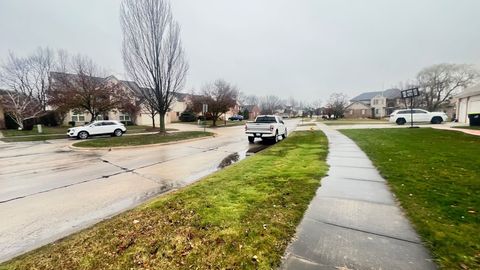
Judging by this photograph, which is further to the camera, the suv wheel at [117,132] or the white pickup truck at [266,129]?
the suv wheel at [117,132]

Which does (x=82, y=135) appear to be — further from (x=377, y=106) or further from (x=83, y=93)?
(x=377, y=106)

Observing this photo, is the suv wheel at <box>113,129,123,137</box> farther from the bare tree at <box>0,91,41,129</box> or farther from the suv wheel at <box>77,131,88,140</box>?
the bare tree at <box>0,91,41,129</box>

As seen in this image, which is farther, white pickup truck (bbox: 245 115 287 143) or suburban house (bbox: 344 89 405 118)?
suburban house (bbox: 344 89 405 118)

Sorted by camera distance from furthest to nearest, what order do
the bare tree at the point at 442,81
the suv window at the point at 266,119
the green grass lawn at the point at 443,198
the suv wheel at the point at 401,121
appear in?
the bare tree at the point at 442,81 < the suv wheel at the point at 401,121 < the suv window at the point at 266,119 < the green grass lawn at the point at 443,198

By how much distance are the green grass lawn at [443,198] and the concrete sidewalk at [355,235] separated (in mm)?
207

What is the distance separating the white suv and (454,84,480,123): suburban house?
36.2 meters

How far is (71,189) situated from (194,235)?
4879mm

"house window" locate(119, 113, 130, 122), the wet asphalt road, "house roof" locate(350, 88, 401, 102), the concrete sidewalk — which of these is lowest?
the wet asphalt road

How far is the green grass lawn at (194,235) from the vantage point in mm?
2623

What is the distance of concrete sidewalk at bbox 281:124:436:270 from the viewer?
2.53 m

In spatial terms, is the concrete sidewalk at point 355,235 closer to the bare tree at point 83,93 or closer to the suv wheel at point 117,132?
the suv wheel at point 117,132

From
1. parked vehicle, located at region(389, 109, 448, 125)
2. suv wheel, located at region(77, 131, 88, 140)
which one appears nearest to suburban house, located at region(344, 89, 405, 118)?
parked vehicle, located at region(389, 109, 448, 125)

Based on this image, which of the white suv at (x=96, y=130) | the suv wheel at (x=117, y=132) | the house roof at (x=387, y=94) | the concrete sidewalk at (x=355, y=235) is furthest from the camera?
the house roof at (x=387, y=94)

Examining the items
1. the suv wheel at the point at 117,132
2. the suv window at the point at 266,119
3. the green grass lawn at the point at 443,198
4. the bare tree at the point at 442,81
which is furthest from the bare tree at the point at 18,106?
the bare tree at the point at 442,81
